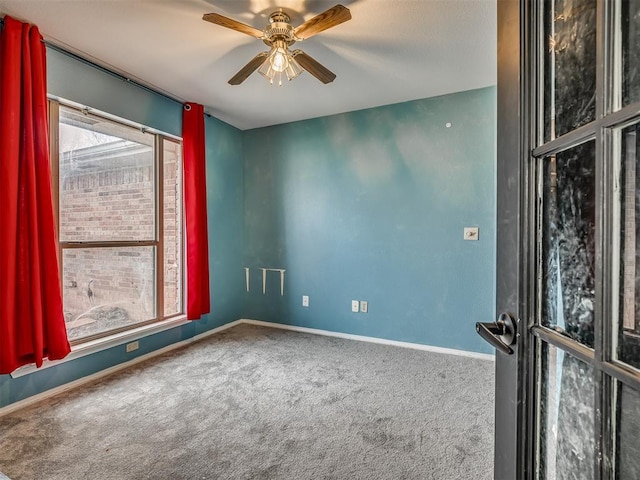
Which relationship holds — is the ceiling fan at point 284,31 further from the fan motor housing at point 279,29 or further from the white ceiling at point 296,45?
the white ceiling at point 296,45

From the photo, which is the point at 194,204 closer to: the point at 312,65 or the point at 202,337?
the point at 202,337

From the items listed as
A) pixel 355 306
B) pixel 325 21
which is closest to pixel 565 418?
pixel 325 21

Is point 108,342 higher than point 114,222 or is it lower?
lower

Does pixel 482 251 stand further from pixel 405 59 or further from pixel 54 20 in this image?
pixel 54 20

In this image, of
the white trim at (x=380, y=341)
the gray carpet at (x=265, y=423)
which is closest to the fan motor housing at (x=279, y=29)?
the gray carpet at (x=265, y=423)

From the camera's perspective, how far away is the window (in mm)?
2383

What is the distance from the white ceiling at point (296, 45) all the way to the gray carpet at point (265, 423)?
2431 millimetres

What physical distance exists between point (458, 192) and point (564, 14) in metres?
2.50

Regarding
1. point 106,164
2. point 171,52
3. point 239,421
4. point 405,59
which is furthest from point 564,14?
point 106,164

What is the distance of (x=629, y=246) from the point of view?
0.47 metres

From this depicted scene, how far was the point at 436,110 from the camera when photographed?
9.93ft

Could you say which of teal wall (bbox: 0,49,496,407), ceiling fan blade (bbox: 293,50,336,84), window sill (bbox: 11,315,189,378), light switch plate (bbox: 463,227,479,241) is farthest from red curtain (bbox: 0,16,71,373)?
light switch plate (bbox: 463,227,479,241)

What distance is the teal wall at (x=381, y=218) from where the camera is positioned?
9.59ft

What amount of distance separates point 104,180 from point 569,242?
3135mm
